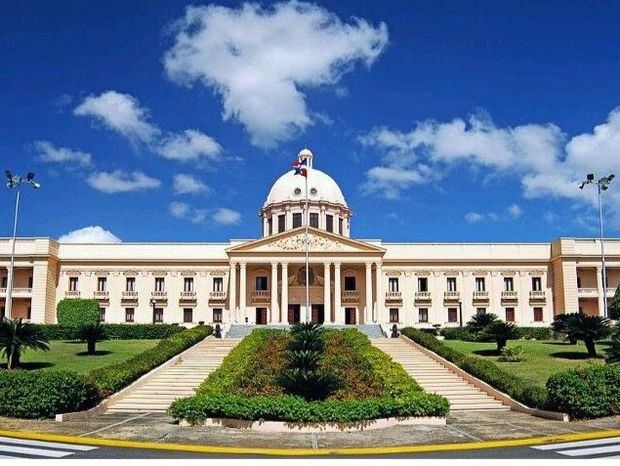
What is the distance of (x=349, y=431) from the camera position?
1742 cm

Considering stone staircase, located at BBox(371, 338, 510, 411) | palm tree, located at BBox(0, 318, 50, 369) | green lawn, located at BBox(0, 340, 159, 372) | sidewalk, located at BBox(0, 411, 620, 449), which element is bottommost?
sidewalk, located at BBox(0, 411, 620, 449)

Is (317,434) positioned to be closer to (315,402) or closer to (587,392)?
(315,402)

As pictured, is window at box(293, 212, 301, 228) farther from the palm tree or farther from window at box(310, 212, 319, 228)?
the palm tree

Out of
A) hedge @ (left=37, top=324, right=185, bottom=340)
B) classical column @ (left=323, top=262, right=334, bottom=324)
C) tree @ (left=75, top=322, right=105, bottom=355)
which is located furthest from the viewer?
Result: classical column @ (left=323, top=262, right=334, bottom=324)

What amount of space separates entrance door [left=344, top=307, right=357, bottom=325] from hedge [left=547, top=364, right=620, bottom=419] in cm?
4361

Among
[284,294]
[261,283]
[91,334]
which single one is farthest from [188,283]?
[91,334]

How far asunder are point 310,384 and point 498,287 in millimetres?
49633

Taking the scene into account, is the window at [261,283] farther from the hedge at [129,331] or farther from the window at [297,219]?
the hedge at [129,331]

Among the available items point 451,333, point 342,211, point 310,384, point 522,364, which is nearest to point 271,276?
point 342,211

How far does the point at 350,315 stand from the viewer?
64375 millimetres

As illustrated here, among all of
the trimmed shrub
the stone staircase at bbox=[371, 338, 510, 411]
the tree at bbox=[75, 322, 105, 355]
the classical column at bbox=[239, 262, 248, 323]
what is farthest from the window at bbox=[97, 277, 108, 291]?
the stone staircase at bbox=[371, 338, 510, 411]

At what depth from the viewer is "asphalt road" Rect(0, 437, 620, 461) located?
1334 centimetres

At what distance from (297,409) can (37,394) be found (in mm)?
8224

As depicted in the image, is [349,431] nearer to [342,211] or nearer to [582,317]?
[582,317]
